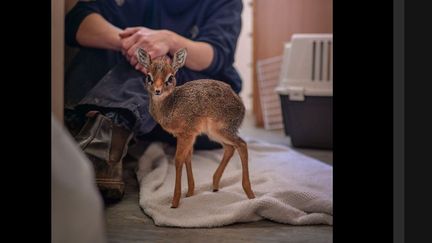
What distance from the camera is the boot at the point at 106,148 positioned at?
1.03m

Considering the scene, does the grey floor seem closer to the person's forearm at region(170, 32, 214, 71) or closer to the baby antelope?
the baby antelope

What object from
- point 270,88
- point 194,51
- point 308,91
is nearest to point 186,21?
point 194,51

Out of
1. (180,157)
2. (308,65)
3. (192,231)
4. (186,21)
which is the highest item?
(186,21)

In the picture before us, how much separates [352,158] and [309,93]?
3.41 ft

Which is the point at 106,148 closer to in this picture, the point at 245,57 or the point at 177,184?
the point at 177,184

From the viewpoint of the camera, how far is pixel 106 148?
3.61 ft

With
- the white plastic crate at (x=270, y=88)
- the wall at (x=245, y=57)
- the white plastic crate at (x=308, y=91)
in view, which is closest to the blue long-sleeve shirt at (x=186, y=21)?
the white plastic crate at (x=308, y=91)

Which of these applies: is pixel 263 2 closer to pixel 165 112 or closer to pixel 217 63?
pixel 217 63

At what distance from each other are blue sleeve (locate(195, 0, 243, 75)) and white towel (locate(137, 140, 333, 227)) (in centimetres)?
19

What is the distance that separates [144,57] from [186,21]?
A: 0.49 feet

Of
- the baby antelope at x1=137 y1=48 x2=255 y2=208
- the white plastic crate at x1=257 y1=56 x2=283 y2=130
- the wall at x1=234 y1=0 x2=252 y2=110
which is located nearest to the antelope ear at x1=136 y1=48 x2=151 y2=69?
the baby antelope at x1=137 y1=48 x2=255 y2=208

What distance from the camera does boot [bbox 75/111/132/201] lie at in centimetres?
103

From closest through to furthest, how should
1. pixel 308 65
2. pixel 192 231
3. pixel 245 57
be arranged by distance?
pixel 192 231 < pixel 308 65 < pixel 245 57
